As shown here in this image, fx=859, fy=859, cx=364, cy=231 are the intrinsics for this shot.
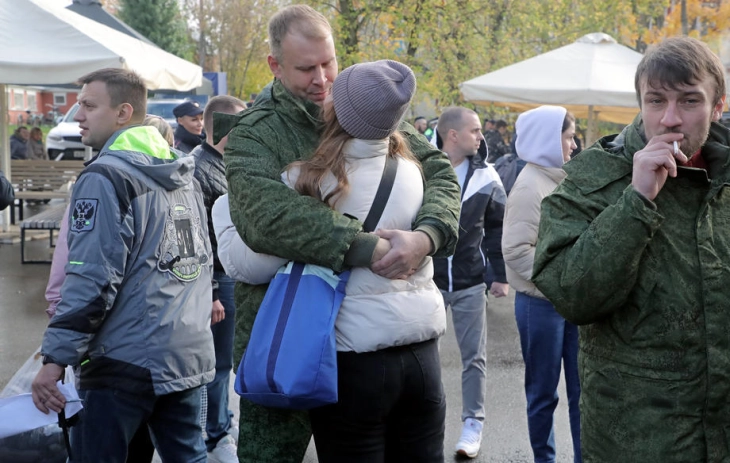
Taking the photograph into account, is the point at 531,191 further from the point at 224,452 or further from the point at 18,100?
the point at 18,100

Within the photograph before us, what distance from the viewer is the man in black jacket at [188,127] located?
631cm

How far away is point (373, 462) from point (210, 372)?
1.13 metres

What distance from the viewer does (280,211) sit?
2.38m

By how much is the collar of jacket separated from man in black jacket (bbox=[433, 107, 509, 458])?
2.66m

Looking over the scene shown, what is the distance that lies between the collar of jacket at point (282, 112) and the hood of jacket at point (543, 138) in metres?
2.04

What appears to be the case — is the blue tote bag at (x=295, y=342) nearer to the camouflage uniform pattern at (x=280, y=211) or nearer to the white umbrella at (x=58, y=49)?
the camouflage uniform pattern at (x=280, y=211)

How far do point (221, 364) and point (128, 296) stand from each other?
75.8 inches

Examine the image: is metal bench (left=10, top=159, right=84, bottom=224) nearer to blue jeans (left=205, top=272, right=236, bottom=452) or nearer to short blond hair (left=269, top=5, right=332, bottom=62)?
blue jeans (left=205, top=272, right=236, bottom=452)

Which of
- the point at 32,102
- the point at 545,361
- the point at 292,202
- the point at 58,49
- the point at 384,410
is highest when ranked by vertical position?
the point at 292,202

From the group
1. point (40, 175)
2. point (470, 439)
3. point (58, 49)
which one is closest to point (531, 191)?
point (470, 439)

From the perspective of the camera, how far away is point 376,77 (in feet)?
7.99

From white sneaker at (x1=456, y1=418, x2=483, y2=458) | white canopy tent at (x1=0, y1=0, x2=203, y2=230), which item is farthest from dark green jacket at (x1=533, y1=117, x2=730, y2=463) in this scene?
white canopy tent at (x1=0, y1=0, x2=203, y2=230)

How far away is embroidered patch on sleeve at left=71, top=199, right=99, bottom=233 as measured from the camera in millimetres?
2992

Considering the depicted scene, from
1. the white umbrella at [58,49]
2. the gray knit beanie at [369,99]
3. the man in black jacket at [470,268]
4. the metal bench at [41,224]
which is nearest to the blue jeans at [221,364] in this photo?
the man in black jacket at [470,268]
